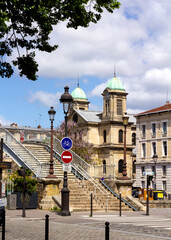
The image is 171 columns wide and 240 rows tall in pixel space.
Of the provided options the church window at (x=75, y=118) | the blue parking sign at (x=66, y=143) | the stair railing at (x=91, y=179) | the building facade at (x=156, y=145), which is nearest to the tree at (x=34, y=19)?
the blue parking sign at (x=66, y=143)

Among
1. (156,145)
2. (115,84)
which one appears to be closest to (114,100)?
(115,84)

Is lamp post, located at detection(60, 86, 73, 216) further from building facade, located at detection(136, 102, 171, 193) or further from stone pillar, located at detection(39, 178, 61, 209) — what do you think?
building facade, located at detection(136, 102, 171, 193)

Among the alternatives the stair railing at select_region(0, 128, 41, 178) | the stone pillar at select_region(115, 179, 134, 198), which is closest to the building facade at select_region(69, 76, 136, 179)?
the stair railing at select_region(0, 128, 41, 178)

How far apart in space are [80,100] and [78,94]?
1.66m

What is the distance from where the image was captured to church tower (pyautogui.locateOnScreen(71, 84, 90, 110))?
11406 cm

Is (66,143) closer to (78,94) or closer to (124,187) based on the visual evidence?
(124,187)

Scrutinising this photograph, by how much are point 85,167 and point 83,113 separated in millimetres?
70357

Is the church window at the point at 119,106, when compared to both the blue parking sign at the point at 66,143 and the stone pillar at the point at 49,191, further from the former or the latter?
the blue parking sign at the point at 66,143

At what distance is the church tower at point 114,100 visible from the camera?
98.6 metres

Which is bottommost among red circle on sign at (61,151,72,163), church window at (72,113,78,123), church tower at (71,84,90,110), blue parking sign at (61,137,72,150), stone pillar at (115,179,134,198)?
stone pillar at (115,179,134,198)

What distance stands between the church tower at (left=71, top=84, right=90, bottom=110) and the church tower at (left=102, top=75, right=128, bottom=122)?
1387cm

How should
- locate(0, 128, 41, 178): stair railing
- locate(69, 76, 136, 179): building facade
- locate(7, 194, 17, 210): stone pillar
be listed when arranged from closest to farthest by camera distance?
locate(7, 194, 17, 210): stone pillar < locate(0, 128, 41, 178): stair railing < locate(69, 76, 136, 179): building facade

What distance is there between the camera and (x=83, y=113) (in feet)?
341

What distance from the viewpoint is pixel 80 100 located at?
115 m
